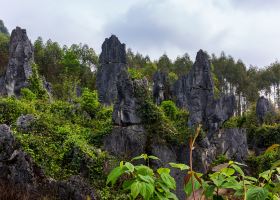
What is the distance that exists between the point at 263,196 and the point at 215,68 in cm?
7485

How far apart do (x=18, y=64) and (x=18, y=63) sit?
0.73 ft

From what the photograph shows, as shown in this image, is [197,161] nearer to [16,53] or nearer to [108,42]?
[16,53]

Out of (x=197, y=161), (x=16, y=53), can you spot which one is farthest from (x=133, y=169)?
(x=16, y=53)

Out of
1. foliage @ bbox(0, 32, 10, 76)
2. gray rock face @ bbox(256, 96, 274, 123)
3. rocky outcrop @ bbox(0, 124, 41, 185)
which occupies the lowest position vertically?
rocky outcrop @ bbox(0, 124, 41, 185)

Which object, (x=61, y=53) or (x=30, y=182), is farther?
(x=61, y=53)

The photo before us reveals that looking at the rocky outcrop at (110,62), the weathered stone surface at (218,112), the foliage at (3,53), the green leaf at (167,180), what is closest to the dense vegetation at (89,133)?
the green leaf at (167,180)

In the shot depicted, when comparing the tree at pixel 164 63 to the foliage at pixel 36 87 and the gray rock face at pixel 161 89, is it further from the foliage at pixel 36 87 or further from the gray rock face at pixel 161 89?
the foliage at pixel 36 87

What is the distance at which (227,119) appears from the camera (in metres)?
34.3

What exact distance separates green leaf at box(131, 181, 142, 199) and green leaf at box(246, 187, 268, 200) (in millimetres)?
447

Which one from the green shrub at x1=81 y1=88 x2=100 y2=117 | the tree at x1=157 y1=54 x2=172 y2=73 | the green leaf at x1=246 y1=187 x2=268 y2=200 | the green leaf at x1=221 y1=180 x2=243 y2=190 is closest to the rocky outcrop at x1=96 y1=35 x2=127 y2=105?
the green shrub at x1=81 y1=88 x2=100 y2=117

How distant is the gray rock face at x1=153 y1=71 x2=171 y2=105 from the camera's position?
41.1 m

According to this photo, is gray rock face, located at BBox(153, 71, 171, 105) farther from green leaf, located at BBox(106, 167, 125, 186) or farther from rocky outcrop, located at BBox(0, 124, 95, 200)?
green leaf, located at BBox(106, 167, 125, 186)

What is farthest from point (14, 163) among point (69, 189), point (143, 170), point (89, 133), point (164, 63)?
point (164, 63)

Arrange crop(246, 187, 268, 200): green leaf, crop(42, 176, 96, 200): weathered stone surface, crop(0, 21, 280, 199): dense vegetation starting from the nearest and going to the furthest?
crop(246, 187, 268, 200): green leaf → crop(42, 176, 96, 200): weathered stone surface → crop(0, 21, 280, 199): dense vegetation
